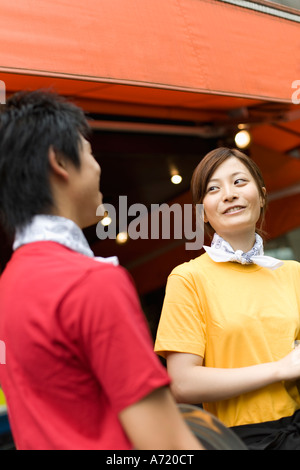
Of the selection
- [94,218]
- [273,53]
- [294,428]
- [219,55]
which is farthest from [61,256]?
[273,53]

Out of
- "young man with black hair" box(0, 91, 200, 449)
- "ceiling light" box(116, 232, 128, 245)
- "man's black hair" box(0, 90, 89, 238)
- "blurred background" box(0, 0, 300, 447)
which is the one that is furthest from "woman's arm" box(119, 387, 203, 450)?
"ceiling light" box(116, 232, 128, 245)

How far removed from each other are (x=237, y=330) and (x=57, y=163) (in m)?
0.87

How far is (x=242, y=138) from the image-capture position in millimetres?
4457

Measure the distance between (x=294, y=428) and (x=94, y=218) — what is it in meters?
0.89

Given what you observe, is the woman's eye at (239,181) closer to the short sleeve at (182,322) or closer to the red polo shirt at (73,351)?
the short sleeve at (182,322)

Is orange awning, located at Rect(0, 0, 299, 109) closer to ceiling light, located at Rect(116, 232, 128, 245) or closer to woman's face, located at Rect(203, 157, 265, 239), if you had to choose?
woman's face, located at Rect(203, 157, 265, 239)

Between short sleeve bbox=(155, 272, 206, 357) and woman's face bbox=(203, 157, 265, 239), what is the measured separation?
0.27 meters

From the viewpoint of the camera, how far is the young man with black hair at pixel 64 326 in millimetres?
980

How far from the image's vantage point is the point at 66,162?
1.15 m

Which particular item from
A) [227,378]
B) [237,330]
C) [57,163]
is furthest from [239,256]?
[57,163]

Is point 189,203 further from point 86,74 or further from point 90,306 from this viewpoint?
point 90,306

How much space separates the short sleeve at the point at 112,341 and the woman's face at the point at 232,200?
1.04m

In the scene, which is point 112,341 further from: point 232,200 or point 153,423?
point 232,200
